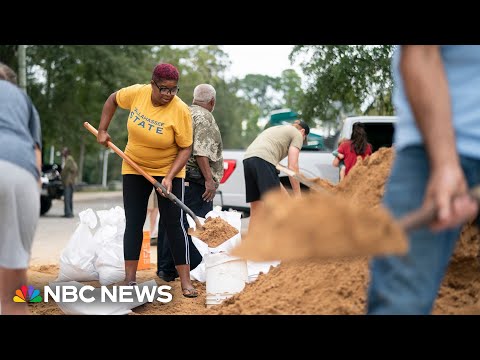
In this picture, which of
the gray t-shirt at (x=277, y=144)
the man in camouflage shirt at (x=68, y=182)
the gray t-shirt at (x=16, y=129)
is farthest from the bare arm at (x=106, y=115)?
the man in camouflage shirt at (x=68, y=182)

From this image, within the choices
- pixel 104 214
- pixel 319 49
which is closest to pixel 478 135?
pixel 104 214

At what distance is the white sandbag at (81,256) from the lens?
669cm

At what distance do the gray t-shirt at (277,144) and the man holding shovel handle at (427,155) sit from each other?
5257 mm

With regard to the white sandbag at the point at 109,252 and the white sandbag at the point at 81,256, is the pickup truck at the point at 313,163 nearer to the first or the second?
the white sandbag at the point at 109,252

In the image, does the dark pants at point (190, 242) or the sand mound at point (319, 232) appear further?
the dark pants at point (190, 242)

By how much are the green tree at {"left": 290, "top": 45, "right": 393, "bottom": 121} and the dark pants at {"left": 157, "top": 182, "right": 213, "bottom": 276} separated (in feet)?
11.5

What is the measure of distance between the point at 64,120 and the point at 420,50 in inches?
1168

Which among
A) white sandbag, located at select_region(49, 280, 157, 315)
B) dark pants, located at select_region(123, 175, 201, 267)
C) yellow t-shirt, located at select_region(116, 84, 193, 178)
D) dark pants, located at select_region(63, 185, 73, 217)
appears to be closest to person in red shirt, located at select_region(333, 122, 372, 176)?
dark pants, located at select_region(123, 175, 201, 267)

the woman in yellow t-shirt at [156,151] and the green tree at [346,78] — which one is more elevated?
the green tree at [346,78]

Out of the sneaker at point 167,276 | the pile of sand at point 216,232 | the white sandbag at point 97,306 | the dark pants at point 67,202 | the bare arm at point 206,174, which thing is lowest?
the dark pants at point 67,202

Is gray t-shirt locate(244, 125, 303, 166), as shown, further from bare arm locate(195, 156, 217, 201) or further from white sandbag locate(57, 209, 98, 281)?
white sandbag locate(57, 209, 98, 281)

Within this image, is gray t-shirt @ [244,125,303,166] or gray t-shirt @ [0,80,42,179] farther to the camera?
gray t-shirt @ [244,125,303,166]

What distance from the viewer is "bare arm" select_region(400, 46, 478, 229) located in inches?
90.3

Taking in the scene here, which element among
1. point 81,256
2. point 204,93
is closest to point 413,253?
point 81,256
